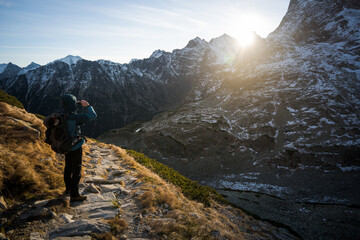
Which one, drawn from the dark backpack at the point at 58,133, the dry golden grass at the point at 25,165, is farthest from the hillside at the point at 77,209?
the dark backpack at the point at 58,133

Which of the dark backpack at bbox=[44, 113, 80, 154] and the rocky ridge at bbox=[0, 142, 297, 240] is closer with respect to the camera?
the rocky ridge at bbox=[0, 142, 297, 240]

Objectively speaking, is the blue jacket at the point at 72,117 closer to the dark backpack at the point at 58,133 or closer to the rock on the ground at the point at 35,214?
the dark backpack at the point at 58,133

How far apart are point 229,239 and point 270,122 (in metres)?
122

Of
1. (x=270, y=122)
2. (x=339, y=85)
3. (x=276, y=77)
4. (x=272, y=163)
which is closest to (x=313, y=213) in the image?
(x=272, y=163)

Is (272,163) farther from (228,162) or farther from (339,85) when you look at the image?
(339,85)

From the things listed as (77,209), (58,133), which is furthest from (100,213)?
(58,133)

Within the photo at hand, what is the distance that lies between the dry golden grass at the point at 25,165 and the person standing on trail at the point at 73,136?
2.23ft

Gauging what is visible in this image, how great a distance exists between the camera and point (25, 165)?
6.49 metres

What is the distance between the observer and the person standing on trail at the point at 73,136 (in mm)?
5941

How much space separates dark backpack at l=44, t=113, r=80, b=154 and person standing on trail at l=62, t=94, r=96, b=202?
0.14 meters

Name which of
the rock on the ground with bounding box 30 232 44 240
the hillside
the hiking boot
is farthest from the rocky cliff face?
the rock on the ground with bounding box 30 232 44 240

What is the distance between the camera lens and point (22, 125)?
10422 mm

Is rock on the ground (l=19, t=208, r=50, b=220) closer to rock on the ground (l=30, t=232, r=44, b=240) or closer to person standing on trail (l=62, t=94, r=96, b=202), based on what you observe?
rock on the ground (l=30, t=232, r=44, b=240)

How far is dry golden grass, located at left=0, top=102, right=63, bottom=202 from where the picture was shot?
5781 millimetres
